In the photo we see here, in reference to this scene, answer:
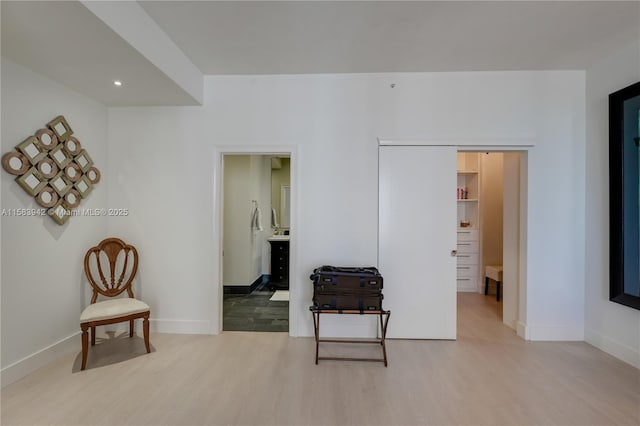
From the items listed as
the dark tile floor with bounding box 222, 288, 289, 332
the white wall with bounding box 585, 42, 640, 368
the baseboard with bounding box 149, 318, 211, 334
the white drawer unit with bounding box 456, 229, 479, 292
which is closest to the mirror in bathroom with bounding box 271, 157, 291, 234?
the dark tile floor with bounding box 222, 288, 289, 332

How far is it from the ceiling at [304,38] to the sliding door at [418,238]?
935mm

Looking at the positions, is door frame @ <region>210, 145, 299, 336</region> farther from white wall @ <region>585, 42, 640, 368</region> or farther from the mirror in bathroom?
white wall @ <region>585, 42, 640, 368</region>

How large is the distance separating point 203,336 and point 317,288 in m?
1.46

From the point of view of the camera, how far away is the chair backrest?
2707mm

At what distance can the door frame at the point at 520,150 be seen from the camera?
294 cm

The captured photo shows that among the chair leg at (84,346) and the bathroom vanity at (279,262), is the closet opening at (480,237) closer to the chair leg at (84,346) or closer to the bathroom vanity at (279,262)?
the bathroom vanity at (279,262)

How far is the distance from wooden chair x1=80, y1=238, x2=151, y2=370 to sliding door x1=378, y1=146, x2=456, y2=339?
240cm

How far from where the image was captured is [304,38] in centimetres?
241

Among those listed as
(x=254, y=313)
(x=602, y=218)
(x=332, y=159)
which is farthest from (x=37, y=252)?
(x=602, y=218)

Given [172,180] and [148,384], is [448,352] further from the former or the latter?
[172,180]

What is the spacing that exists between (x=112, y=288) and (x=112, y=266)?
22cm

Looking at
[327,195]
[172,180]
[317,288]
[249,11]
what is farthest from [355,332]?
[249,11]

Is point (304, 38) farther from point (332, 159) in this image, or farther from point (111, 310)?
point (111, 310)

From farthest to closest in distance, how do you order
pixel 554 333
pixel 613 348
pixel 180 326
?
pixel 180 326, pixel 554 333, pixel 613 348
